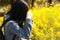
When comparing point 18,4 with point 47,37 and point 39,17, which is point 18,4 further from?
point 39,17

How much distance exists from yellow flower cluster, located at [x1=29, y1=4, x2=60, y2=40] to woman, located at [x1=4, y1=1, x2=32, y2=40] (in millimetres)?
2181

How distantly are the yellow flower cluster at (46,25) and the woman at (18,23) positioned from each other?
7.16 feet

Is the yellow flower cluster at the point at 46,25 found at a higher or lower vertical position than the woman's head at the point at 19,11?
lower

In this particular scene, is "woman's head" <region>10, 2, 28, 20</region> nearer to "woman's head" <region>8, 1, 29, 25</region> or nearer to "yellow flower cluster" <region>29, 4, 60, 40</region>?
"woman's head" <region>8, 1, 29, 25</region>

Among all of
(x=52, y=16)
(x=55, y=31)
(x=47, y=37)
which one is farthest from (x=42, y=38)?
(x=52, y=16)

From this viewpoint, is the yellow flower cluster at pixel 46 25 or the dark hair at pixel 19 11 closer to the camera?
the dark hair at pixel 19 11

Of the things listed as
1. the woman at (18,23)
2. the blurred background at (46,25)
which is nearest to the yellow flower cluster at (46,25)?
the blurred background at (46,25)

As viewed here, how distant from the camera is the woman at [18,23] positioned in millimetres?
3371

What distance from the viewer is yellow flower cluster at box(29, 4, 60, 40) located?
5720mm

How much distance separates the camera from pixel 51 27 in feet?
20.1

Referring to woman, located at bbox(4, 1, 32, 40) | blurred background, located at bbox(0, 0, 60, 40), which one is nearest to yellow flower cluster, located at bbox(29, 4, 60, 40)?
blurred background, located at bbox(0, 0, 60, 40)

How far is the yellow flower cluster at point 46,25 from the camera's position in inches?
225

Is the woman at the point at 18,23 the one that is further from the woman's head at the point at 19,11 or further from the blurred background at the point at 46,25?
the blurred background at the point at 46,25

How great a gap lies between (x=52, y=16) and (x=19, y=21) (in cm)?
309
